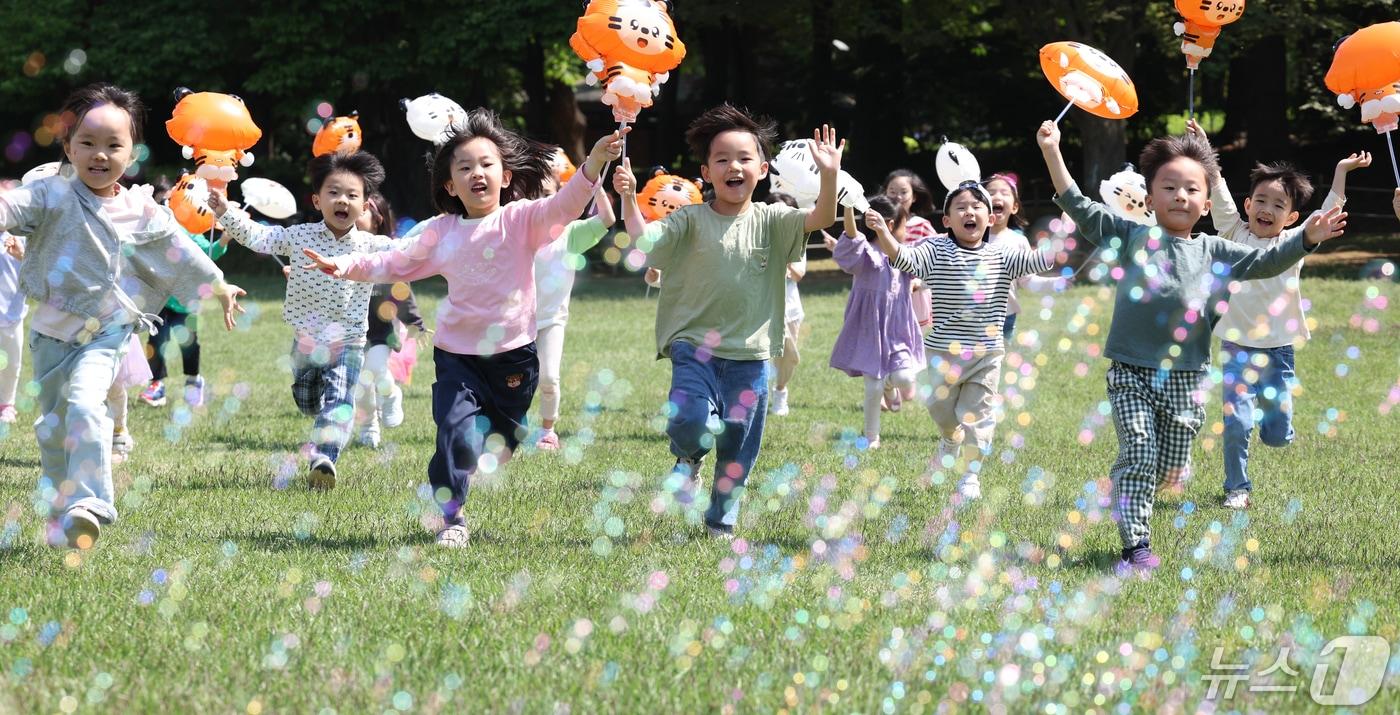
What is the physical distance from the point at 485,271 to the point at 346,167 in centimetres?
197

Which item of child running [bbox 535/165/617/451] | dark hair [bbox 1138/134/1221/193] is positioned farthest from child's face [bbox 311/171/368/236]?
dark hair [bbox 1138/134/1221/193]

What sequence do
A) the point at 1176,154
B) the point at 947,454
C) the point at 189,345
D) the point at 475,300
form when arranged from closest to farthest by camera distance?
the point at 1176,154 < the point at 475,300 < the point at 947,454 < the point at 189,345

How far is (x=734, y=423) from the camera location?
573cm

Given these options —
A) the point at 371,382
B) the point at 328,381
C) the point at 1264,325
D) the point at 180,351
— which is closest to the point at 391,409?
the point at 371,382

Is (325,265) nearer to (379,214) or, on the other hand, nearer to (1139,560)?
(379,214)

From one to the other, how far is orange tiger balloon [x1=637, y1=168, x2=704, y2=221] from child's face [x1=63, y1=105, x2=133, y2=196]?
3.94m

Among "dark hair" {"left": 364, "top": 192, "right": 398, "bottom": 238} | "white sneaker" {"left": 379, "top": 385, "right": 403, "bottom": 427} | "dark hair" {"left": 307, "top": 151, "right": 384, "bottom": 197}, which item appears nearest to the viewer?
"dark hair" {"left": 307, "top": 151, "right": 384, "bottom": 197}

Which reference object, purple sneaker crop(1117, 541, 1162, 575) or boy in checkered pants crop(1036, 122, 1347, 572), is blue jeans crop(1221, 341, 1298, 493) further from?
purple sneaker crop(1117, 541, 1162, 575)

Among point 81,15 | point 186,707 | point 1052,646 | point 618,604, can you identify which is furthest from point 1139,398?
point 81,15

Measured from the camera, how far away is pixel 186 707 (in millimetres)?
3629

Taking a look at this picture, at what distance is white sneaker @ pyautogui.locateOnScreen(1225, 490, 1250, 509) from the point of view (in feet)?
21.8

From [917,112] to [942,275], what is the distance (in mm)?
25508

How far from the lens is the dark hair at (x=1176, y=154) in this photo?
5578mm

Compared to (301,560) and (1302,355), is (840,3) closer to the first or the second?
(1302,355)
